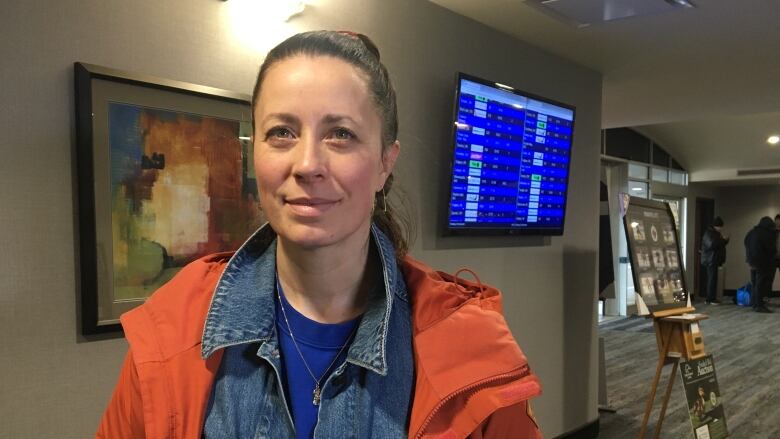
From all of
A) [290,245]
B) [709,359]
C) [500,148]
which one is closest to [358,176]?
[290,245]

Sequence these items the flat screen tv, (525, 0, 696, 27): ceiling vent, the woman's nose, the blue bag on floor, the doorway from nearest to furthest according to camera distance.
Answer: the woman's nose < (525, 0, 696, 27): ceiling vent < the flat screen tv < the blue bag on floor < the doorway

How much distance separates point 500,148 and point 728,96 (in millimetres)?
2771

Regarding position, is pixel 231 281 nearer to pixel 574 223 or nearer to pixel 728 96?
pixel 574 223

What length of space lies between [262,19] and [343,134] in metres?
1.36

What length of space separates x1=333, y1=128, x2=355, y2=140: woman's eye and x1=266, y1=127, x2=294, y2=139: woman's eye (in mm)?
65

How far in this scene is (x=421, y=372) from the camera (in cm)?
99

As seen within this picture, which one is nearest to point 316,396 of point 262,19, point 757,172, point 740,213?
point 262,19

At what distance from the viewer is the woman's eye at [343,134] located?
947 millimetres

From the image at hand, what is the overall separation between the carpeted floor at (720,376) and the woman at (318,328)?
3.54m

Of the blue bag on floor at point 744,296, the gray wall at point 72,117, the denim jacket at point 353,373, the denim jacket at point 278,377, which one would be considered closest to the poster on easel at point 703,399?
the gray wall at point 72,117

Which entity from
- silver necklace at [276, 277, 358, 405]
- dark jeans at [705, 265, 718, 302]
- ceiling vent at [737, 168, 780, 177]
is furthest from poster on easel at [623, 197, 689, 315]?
dark jeans at [705, 265, 718, 302]

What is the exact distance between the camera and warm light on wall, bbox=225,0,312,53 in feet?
6.80

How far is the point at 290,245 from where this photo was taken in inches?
39.3

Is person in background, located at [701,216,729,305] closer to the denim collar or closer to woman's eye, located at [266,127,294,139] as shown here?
the denim collar
